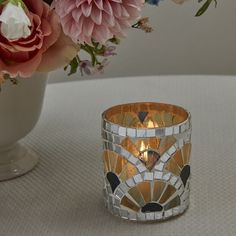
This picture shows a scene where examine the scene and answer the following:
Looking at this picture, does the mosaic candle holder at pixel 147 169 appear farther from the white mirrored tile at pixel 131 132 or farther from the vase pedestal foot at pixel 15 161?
the vase pedestal foot at pixel 15 161

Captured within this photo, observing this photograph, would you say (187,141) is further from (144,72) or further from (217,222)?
(144,72)

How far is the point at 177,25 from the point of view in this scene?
1428 millimetres

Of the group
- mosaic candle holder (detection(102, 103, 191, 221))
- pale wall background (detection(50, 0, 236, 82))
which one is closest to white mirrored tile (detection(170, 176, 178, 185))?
mosaic candle holder (detection(102, 103, 191, 221))

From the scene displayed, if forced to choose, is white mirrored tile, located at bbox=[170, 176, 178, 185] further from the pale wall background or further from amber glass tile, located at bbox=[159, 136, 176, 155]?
the pale wall background

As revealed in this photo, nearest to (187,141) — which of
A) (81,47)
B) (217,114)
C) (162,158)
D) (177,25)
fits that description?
(162,158)

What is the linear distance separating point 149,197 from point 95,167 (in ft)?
0.49

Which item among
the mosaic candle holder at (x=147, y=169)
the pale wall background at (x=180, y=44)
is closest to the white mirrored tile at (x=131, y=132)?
the mosaic candle holder at (x=147, y=169)

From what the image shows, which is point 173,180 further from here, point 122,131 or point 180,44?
point 180,44

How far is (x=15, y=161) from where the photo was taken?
0.69m

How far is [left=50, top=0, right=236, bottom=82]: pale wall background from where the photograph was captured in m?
1.42

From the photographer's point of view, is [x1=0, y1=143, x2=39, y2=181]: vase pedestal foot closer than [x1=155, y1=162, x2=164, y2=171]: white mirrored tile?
No

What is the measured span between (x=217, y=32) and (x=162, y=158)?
93cm

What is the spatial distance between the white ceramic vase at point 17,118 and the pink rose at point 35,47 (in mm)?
109

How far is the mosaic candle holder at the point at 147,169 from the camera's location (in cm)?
55
